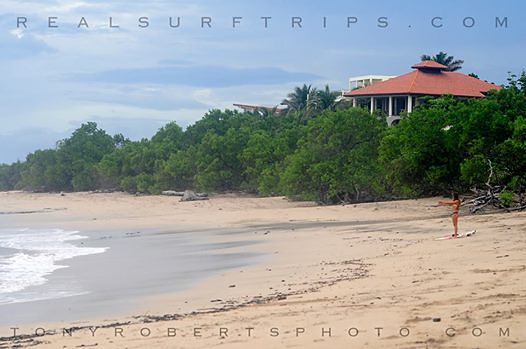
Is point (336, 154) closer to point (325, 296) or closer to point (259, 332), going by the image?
point (325, 296)

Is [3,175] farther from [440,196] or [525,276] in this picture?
[525,276]

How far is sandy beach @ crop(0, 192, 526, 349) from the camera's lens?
7.16m

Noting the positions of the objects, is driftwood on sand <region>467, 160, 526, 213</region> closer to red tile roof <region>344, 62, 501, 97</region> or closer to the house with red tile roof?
the house with red tile roof

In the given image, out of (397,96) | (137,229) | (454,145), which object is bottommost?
(137,229)

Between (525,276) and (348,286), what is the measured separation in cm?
230

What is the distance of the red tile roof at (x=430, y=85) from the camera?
156 ft

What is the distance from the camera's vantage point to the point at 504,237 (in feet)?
47.5

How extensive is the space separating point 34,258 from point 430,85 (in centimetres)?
3480

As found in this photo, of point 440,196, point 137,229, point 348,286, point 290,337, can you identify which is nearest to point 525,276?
point 348,286

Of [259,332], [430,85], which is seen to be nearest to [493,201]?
[259,332]

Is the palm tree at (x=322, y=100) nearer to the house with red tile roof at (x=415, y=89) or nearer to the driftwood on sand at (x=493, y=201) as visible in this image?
the house with red tile roof at (x=415, y=89)

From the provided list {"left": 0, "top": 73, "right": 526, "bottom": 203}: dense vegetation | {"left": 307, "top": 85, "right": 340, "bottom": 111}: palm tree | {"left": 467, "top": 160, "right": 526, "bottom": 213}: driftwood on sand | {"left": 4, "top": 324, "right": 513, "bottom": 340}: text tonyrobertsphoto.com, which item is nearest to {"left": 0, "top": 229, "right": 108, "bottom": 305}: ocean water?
{"left": 4, "top": 324, "right": 513, "bottom": 340}: text tonyrobertsphoto.com

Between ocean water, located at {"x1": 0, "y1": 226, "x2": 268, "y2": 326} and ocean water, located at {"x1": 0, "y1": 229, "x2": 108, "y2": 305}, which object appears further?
ocean water, located at {"x1": 0, "y1": 229, "x2": 108, "y2": 305}

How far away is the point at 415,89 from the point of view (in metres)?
47.1
